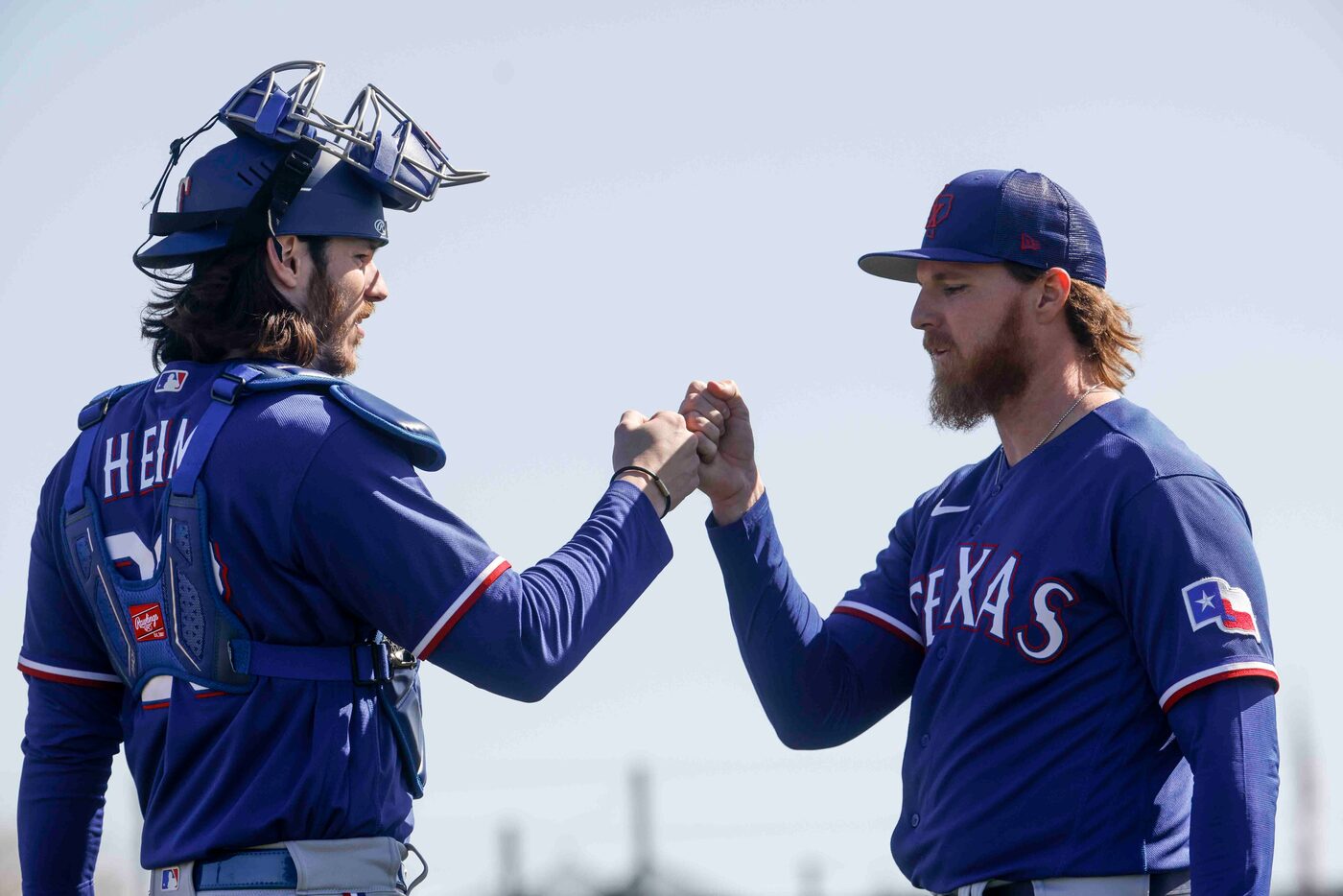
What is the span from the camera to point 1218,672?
4039mm

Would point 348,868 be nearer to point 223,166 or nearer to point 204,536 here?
point 204,536

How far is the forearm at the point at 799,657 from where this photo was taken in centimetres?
503

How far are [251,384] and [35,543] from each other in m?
0.82

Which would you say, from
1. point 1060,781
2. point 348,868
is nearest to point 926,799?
point 1060,781

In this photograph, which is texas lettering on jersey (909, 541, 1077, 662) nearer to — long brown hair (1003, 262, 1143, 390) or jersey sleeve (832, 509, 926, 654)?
jersey sleeve (832, 509, 926, 654)

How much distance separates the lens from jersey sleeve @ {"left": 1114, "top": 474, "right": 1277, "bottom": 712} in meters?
4.07

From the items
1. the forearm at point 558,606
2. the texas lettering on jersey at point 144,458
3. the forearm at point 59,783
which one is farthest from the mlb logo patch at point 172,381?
the forearm at point 558,606

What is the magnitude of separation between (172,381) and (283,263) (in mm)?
385

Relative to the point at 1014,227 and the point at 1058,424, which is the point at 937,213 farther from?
the point at 1058,424

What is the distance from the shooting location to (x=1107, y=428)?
4.54 m

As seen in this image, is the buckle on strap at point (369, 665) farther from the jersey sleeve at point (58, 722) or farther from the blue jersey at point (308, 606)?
the jersey sleeve at point (58, 722)

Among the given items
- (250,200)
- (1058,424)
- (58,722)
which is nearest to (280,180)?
(250,200)

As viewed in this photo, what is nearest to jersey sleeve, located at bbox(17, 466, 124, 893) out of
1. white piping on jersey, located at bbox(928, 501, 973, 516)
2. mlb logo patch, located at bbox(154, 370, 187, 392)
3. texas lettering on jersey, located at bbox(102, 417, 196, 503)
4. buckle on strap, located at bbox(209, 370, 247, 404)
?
texas lettering on jersey, located at bbox(102, 417, 196, 503)

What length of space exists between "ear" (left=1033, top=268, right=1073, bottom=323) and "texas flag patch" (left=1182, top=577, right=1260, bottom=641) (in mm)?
1015
